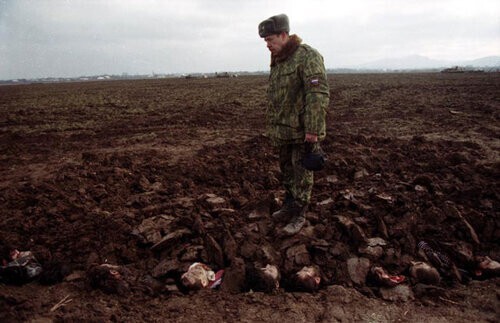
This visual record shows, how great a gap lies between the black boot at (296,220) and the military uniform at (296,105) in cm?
10

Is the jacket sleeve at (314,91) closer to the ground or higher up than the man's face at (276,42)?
closer to the ground

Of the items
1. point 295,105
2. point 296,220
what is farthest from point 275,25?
point 296,220

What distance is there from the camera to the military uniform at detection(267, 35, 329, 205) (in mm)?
3197

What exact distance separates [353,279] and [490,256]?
147 cm

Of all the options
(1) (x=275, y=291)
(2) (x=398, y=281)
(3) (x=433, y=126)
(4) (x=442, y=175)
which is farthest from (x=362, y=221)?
(3) (x=433, y=126)

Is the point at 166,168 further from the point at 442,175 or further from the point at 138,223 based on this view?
the point at 442,175

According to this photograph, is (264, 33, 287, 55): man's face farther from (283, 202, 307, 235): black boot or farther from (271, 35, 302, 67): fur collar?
(283, 202, 307, 235): black boot

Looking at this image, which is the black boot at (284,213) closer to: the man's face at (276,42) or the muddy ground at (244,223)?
the muddy ground at (244,223)

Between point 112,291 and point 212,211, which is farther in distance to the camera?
point 212,211

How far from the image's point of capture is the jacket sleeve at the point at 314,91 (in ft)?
10.4

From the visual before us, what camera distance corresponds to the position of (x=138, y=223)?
13.0 ft

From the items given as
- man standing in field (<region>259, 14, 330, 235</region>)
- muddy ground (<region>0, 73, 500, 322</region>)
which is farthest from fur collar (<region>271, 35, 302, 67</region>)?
muddy ground (<region>0, 73, 500, 322</region>)

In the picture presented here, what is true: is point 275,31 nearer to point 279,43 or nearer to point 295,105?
point 279,43

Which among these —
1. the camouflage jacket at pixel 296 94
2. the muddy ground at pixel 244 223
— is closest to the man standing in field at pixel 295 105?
the camouflage jacket at pixel 296 94
